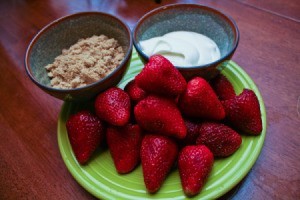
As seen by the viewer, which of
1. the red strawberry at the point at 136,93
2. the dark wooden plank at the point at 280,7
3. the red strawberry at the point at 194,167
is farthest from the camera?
the dark wooden plank at the point at 280,7

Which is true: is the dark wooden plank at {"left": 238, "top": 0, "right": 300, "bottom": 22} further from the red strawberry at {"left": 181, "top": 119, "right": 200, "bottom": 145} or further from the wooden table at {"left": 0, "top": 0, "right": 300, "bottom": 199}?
the red strawberry at {"left": 181, "top": 119, "right": 200, "bottom": 145}

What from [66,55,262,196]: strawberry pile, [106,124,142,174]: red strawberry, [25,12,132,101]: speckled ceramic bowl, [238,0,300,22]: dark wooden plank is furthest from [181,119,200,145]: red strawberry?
[238,0,300,22]: dark wooden plank

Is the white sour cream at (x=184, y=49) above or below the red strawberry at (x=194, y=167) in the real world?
above

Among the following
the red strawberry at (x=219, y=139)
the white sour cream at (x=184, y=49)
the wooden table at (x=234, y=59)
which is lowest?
the wooden table at (x=234, y=59)

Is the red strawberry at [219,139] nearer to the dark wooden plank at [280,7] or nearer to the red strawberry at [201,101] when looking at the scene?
the red strawberry at [201,101]

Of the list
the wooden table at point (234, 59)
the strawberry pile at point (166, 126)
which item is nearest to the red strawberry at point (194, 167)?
the strawberry pile at point (166, 126)

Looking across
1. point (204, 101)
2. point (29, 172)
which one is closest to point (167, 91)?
point (204, 101)

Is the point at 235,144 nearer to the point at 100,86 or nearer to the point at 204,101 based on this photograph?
the point at 204,101

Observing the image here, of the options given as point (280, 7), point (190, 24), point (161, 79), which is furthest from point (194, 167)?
point (280, 7)
